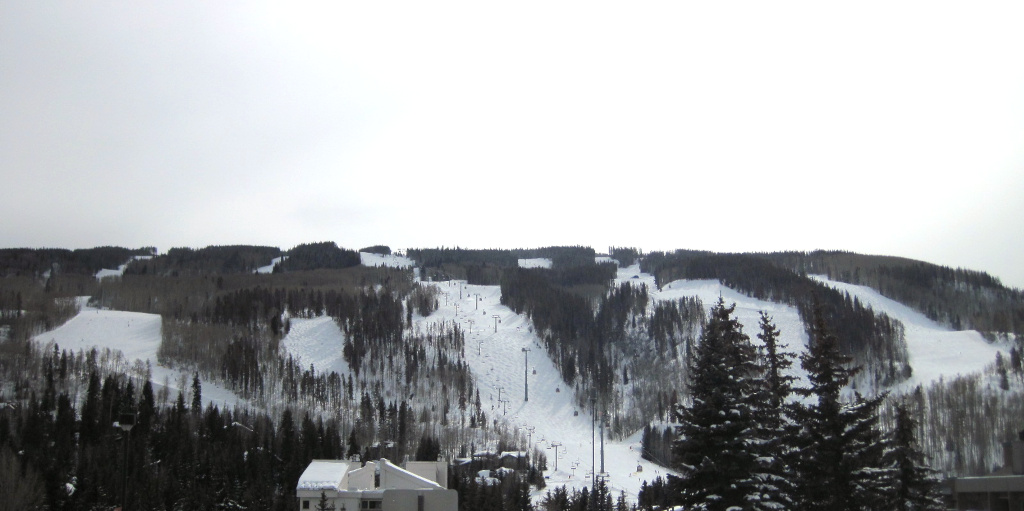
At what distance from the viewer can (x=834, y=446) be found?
2608 cm

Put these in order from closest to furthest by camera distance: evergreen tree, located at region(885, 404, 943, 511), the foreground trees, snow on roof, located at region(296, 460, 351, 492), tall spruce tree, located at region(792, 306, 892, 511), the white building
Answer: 1. tall spruce tree, located at region(792, 306, 892, 511)
2. the foreground trees
3. evergreen tree, located at region(885, 404, 943, 511)
4. the white building
5. snow on roof, located at region(296, 460, 351, 492)

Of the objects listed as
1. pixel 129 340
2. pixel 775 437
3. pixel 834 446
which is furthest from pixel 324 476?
pixel 129 340

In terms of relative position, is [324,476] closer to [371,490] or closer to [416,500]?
[371,490]

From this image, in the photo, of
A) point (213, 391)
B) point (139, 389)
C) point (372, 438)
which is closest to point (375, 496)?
point (372, 438)

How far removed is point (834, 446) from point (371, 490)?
4064cm

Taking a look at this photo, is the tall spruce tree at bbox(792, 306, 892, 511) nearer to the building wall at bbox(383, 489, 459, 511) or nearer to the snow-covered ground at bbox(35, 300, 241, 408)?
the building wall at bbox(383, 489, 459, 511)

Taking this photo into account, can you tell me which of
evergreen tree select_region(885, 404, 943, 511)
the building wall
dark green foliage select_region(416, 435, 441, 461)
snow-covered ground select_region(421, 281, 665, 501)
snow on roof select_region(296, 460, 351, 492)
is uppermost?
evergreen tree select_region(885, 404, 943, 511)

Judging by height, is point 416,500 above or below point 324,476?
below

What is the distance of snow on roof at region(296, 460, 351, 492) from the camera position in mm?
58812

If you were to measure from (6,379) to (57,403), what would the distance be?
24981 millimetres

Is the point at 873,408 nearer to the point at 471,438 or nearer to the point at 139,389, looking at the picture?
the point at 471,438

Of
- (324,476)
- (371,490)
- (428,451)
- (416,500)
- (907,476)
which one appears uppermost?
(907,476)

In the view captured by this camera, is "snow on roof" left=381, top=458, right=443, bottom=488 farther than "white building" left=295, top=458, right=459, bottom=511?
Yes

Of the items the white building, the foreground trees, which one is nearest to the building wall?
the white building
